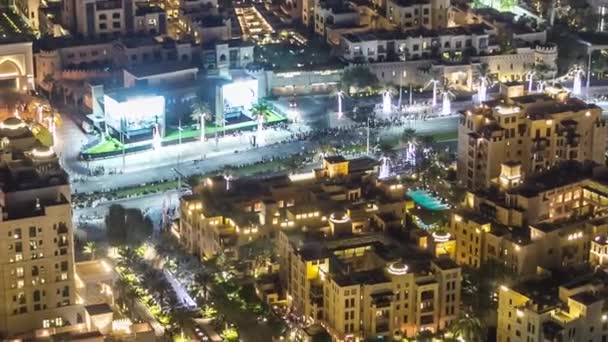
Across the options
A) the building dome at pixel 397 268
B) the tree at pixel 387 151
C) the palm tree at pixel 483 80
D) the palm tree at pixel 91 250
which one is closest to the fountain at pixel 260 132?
the tree at pixel 387 151

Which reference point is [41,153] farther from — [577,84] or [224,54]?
[577,84]

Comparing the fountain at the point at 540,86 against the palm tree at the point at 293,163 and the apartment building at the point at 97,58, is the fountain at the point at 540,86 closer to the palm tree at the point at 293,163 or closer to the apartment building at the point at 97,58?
the palm tree at the point at 293,163

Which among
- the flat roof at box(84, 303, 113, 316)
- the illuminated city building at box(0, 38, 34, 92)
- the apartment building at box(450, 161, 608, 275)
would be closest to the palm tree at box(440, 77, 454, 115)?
the apartment building at box(450, 161, 608, 275)

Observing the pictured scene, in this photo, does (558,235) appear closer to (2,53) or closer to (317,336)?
(317,336)

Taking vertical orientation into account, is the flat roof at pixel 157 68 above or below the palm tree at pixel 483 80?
above

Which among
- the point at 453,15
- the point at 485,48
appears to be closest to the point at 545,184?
the point at 485,48

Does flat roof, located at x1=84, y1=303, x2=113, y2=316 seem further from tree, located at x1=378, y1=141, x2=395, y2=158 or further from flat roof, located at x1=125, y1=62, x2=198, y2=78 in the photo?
flat roof, located at x1=125, y1=62, x2=198, y2=78

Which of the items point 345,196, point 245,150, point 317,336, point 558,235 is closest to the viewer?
point 317,336
